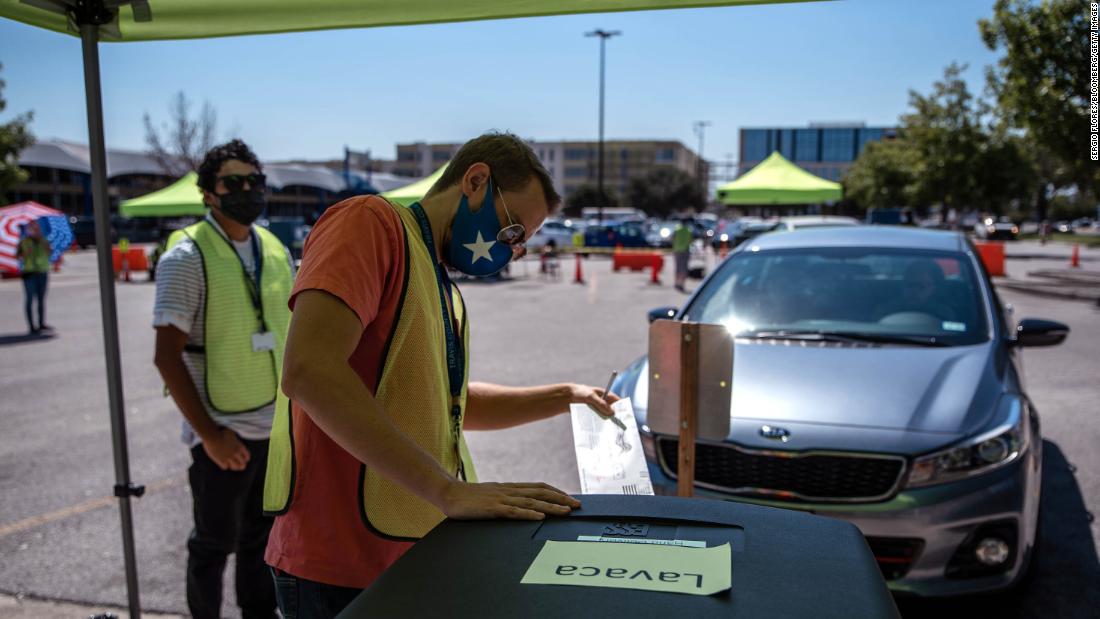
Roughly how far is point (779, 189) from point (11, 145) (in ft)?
85.6

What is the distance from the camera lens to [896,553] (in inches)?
120

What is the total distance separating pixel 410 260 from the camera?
1545mm

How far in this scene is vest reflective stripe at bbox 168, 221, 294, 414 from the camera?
2818mm

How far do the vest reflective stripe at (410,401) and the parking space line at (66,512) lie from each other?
3.68m

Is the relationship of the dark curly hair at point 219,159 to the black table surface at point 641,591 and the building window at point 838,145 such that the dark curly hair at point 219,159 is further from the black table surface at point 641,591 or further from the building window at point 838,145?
the building window at point 838,145

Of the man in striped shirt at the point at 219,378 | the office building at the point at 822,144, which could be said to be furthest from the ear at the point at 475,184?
the office building at the point at 822,144

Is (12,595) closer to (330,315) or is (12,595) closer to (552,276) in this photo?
(330,315)

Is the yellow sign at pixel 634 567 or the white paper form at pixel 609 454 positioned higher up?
the yellow sign at pixel 634 567

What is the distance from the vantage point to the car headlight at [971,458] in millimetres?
3033

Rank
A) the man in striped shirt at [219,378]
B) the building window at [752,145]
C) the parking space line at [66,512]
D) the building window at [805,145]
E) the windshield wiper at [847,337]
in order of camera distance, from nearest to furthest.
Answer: the man in striped shirt at [219,378], the windshield wiper at [847,337], the parking space line at [66,512], the building window at [805,145], the building window at [752,145]

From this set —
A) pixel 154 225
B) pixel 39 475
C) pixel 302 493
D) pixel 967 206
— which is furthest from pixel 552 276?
pixel 154 225

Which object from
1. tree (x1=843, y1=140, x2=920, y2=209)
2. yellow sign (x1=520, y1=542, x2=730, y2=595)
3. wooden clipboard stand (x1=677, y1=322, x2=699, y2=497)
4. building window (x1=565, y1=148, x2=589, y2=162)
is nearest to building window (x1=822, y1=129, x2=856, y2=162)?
tree (x1=843, y1=140, x2=920, y2=209)

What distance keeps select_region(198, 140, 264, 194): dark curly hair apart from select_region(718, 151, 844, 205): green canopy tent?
1489 centimetres

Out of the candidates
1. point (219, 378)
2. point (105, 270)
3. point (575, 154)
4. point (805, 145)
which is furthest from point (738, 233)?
point (575, 154)
